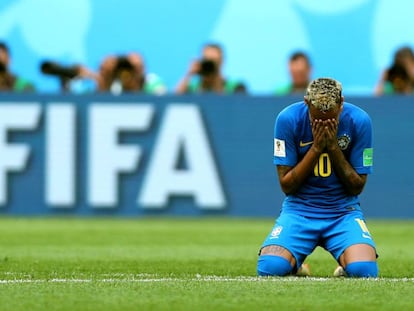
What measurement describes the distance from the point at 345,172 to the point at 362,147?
0.75ft

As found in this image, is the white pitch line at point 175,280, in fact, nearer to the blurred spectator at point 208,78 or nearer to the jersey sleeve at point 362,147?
the jersey sleeve at point 362,147

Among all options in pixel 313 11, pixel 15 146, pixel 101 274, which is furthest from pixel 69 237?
pixel 313 11

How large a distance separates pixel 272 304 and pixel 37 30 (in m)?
11.4

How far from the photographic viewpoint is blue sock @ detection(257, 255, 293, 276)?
8.86 meters

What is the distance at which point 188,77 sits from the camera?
1677 centimetres

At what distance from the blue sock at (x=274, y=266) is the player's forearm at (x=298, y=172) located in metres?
0.52

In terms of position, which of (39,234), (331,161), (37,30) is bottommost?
(39,234)

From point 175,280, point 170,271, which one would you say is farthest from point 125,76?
point 175,280

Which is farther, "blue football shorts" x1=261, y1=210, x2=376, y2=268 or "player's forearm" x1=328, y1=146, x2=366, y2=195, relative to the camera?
"blue football shorts" x1=261, y1=210, x2=376, y2=268

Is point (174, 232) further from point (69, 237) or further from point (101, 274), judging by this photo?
point (101, 274)

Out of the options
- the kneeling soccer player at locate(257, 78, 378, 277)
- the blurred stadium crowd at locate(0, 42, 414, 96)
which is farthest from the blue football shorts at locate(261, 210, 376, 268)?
the blurred stadium crowd at locate(0, 42, 414, 96)

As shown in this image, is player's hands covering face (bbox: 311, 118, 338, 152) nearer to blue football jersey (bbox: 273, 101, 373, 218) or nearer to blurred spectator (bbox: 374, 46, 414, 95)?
blue football jersey (bbox: 273, 101, 373, 218)

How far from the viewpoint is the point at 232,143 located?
16.6 metres

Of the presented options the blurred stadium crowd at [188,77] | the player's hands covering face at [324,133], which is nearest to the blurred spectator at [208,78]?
the blurred stadium crowd at [188,77]
